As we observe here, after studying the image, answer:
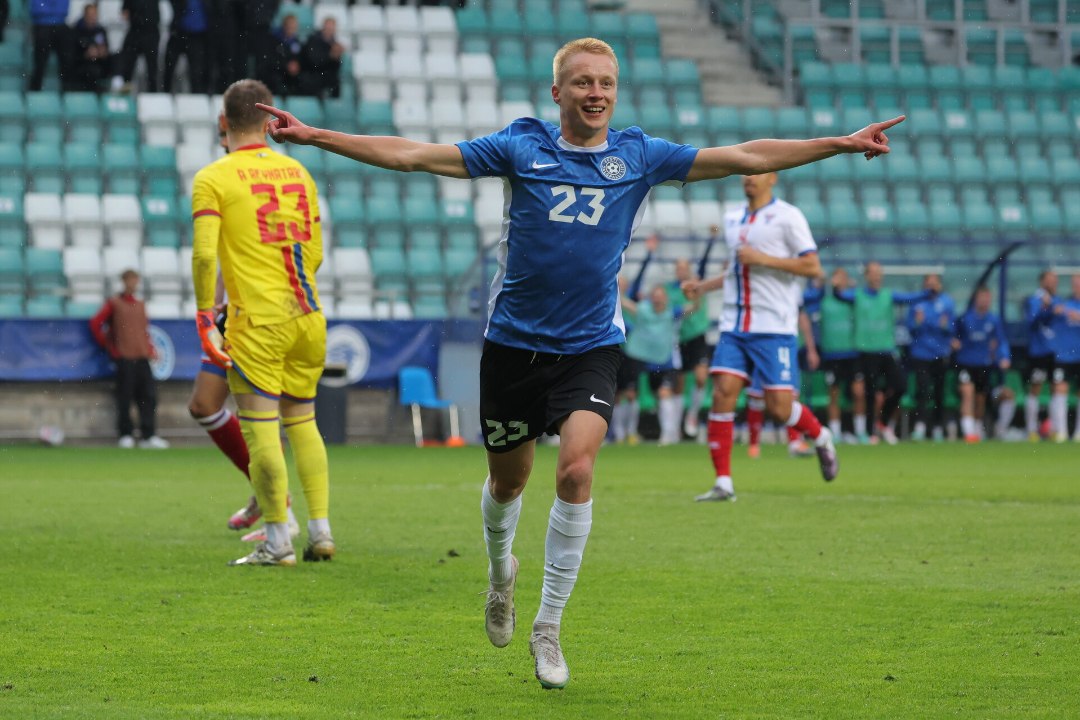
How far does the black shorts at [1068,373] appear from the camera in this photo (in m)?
21.3

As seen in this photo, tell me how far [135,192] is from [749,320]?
38.7 feet

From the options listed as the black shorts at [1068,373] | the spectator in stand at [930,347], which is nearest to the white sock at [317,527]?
the spectator in stand at [930,347]

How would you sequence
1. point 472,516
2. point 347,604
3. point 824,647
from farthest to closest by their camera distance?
point 472,516
point 347,604
point 824,647

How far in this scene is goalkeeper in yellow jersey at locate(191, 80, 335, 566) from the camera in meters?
7.27

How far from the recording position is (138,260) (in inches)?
780

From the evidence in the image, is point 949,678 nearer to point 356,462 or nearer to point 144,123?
point 356,462

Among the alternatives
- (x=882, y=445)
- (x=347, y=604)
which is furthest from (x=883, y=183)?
(x=347, y=604)

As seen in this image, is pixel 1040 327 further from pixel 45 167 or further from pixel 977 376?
pixel 45 167

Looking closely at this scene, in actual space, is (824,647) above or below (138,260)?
below

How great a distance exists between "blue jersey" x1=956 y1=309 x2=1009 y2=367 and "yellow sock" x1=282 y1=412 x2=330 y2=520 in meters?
15.0

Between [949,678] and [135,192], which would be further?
[135,192]

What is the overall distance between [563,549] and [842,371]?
1634 cm

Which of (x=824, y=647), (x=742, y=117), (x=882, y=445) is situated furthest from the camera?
(x=742, y=117)

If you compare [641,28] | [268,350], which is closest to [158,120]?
[641,28]
